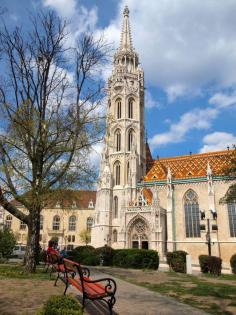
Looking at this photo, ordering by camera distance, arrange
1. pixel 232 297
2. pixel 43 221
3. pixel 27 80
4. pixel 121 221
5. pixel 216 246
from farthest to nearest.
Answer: pixel 43 221 < pixel 121 221 < pixel 216 246 < pixel 27 80 < pixel 232 297

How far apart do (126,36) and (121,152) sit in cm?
2305

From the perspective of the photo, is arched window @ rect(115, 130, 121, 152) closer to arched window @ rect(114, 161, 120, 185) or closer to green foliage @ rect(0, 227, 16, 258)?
arched window @ rect(114, 161, 120, 185)

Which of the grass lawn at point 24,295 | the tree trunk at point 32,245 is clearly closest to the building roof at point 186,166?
the tree trunk at point 32,245

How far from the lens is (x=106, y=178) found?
39.7 metres

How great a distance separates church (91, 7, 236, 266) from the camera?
34938 millimetres

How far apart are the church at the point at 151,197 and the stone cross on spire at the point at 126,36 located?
720cm

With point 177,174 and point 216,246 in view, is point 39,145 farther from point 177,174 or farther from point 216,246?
point 177,174

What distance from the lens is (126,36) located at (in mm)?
52125

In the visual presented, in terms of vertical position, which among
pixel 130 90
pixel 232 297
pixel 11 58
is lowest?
pixel 232 297

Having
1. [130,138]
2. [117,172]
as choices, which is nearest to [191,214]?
[117,172]

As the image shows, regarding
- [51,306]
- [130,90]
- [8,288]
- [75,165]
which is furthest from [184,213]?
[51,306]

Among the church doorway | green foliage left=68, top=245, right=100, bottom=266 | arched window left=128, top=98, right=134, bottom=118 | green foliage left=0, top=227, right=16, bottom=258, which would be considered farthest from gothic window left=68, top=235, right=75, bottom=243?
green foliage left=0, top=227, right=16, bottom=258

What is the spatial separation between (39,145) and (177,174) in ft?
101

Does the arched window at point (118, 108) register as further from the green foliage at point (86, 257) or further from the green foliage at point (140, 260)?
the green foliage at point (140, 260)
